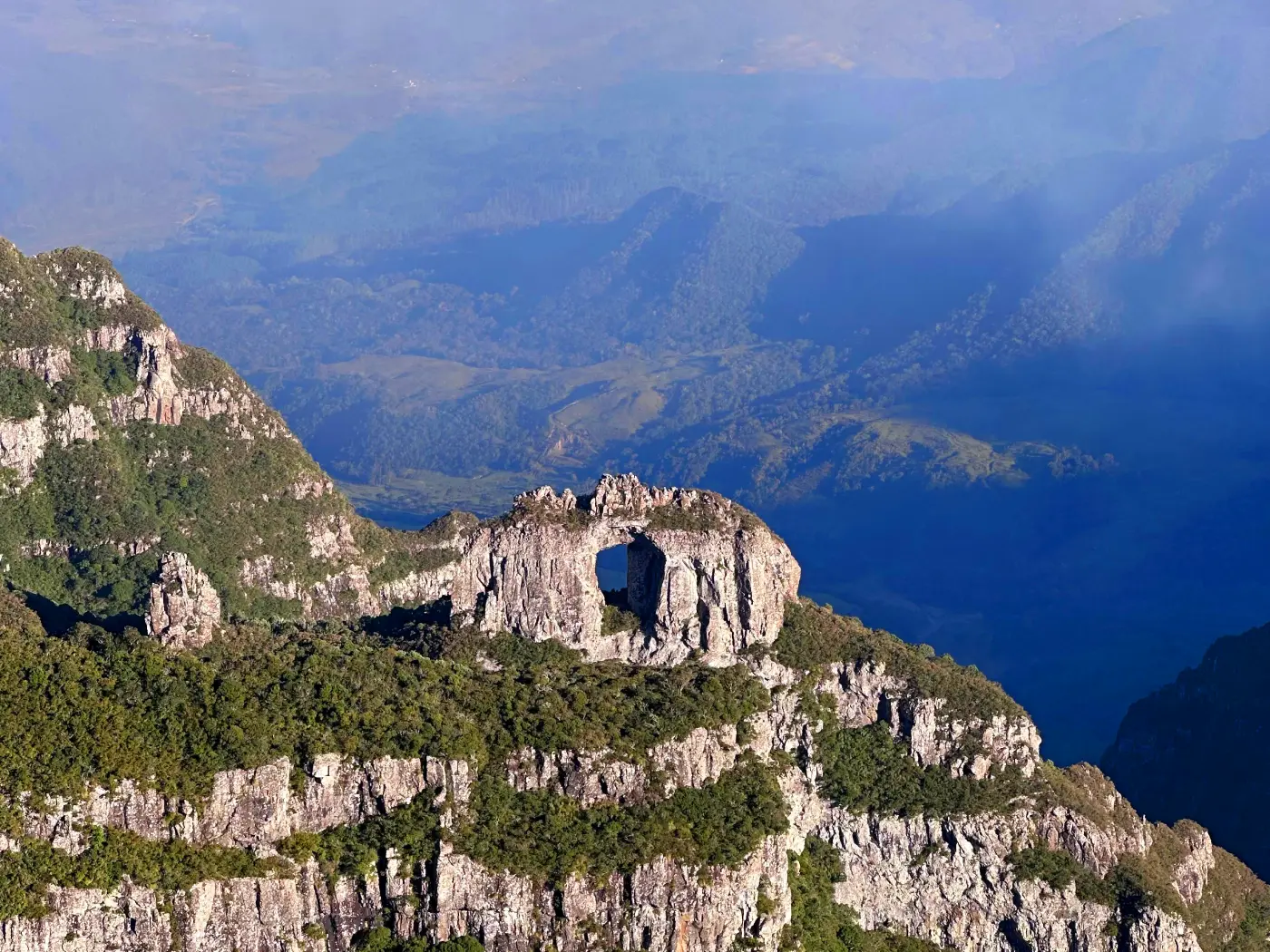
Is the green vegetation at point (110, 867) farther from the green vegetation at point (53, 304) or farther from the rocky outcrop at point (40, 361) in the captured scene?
the green vegetation at point (53, 304)

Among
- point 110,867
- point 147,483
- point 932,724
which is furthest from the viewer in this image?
point 147,483

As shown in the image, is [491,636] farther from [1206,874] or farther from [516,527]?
Result: [1206,874]

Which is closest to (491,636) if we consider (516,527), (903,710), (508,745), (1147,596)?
(516,527)

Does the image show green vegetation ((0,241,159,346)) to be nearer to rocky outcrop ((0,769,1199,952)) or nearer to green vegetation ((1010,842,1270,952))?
rocky outcrop ((0,769,1199,952))

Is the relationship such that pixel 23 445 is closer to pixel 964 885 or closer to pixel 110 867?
pixel 110 867

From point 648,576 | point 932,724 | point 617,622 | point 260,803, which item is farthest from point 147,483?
point 932,724

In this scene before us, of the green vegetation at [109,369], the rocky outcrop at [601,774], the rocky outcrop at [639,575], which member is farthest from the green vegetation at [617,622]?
the green vegetation at [109,369]
